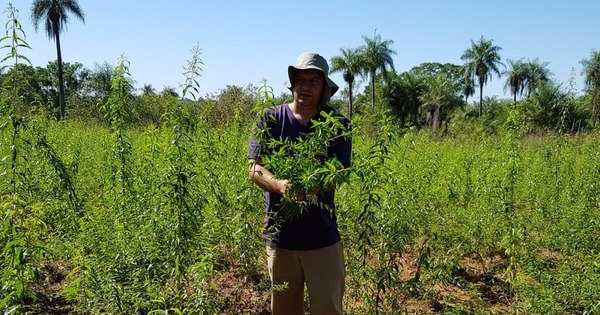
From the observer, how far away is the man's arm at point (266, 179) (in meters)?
2.06

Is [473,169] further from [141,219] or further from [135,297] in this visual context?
[135,297]

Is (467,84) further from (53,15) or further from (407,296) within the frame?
(407,296)

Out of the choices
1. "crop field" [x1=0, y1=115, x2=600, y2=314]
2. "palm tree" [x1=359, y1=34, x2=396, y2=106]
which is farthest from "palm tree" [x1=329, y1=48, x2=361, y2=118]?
"crop field" [x1=0, y1=115, x2=600, y2=314]

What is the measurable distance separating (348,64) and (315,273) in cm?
3679

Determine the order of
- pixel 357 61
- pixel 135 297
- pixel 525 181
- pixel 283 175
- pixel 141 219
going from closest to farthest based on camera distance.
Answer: pixel 283 175 → pixel 135 297 → pixel 141 219 → pixel 525 181 → pixel 357 61

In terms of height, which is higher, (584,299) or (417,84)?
(417,84)

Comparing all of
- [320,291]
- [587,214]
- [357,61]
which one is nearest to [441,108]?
[357,61]

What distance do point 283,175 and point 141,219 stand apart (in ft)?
5.20

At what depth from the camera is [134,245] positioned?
9.53ft

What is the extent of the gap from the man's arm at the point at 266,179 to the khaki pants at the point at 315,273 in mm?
449

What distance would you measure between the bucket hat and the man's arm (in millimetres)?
502

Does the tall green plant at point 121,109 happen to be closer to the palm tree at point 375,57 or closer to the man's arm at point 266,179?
the man's arm at point 266,179

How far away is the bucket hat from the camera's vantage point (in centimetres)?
226

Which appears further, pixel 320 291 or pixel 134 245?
pixel 134 245
